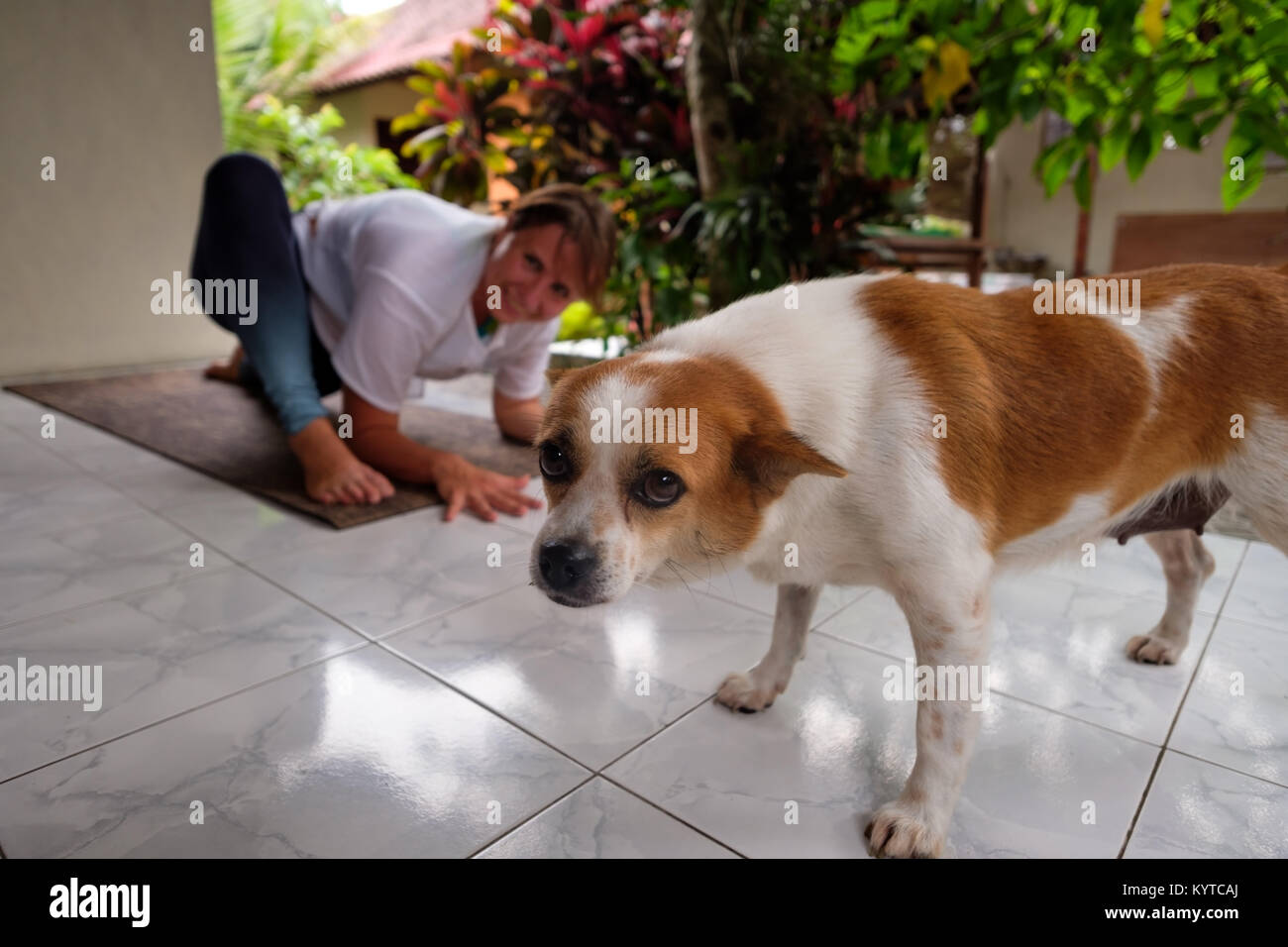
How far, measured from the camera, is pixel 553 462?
114cm

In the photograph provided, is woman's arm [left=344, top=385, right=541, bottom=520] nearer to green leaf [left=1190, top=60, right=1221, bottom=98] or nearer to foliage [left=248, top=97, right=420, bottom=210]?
green leaf [left=1190, top=60, right=1221, bottom=98]

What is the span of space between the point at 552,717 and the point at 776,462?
0.69 m

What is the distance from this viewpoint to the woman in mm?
2506

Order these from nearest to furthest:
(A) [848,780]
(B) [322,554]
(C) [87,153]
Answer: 1. (A) [848,780]
2. (B) [322,554]
3. (C) [87,153]

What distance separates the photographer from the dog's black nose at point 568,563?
1040 mm

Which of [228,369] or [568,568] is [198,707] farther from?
[228,369]

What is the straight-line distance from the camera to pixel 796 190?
140 inches

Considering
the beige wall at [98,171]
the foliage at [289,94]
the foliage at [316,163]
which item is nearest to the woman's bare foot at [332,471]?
the beige wall at [98,171]

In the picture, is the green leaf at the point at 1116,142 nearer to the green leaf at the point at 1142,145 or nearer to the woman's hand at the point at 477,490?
the green leaf at the point at 1142,145

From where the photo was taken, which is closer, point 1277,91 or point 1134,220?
point 1277,91

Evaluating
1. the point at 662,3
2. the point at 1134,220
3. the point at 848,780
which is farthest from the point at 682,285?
the point at 1134,220

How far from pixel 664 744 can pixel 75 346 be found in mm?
4857

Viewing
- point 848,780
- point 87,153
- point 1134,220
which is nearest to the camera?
point 848,780
